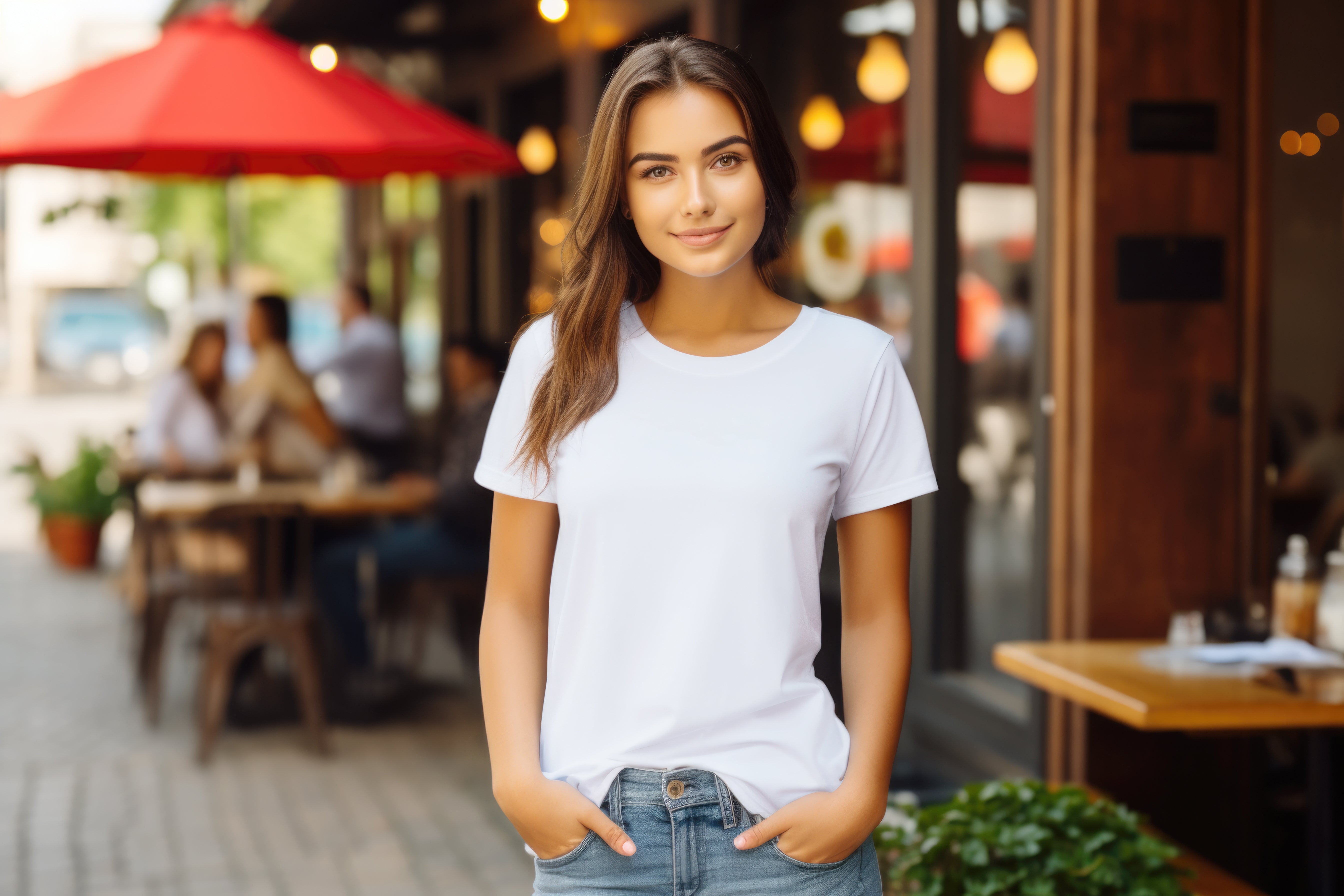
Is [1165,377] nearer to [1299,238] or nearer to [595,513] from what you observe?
[1299,238]

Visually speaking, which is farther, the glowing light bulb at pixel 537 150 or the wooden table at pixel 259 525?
the glowing light bulb at pixel 537 150

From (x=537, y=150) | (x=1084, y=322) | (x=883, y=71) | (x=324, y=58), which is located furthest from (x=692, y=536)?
(x=537, y=150)

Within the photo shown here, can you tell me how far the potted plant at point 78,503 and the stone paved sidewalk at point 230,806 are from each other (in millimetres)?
3527

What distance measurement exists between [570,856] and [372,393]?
7681 mm

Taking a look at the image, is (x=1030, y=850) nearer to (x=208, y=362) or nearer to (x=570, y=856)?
(x=570, y=856)

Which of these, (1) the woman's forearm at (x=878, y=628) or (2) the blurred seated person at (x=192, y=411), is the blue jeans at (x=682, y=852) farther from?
(2) the blurred seated person at (x=192, y=411)

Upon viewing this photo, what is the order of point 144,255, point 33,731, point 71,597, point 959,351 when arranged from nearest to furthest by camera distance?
point 959,351 < point 33,731 < point 71,597 < point 144,255

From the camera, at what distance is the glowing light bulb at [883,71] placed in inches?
204

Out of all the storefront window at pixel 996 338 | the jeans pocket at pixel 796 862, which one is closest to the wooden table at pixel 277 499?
the storefront window at pixel 996 338

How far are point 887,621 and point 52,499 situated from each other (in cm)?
1009

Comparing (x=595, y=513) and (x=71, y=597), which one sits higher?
(x=595, y=513)

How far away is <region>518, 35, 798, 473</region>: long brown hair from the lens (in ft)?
5.53

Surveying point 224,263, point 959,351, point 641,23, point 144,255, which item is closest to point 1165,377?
point 959,351

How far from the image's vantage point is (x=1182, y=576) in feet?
11.7
